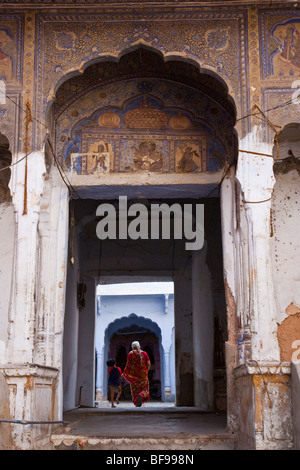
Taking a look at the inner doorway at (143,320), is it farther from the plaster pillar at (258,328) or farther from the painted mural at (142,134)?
the plaster pillar at (258,328)

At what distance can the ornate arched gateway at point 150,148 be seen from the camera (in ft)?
20.1

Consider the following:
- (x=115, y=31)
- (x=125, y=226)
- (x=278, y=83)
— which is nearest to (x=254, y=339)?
(x=278, y=83)

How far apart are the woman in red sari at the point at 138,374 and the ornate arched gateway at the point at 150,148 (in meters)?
5.00

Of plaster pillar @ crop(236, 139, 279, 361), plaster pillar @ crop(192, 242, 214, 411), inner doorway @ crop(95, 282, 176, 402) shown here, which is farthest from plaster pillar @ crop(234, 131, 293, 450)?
inner doorway @ crop(95, 282, 176, 402)

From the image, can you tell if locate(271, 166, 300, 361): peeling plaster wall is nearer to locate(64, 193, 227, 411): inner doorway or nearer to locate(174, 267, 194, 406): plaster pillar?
locate(64, 193, 227, 411): inner doorway

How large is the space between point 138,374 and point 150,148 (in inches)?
234

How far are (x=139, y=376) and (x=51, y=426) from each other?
5.88m

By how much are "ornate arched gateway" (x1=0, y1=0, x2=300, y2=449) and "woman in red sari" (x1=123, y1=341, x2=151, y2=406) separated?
500 centimetres

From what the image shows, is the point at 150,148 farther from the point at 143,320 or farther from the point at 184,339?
the point at 143,320

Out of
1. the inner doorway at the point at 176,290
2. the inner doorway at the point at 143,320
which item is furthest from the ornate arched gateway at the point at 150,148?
the inner doorway at the point at 143,320

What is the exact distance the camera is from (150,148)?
7.93m

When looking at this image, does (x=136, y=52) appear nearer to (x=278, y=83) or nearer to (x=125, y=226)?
(x=278, y=83)

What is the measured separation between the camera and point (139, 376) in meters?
12.2

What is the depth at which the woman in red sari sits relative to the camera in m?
12.2
